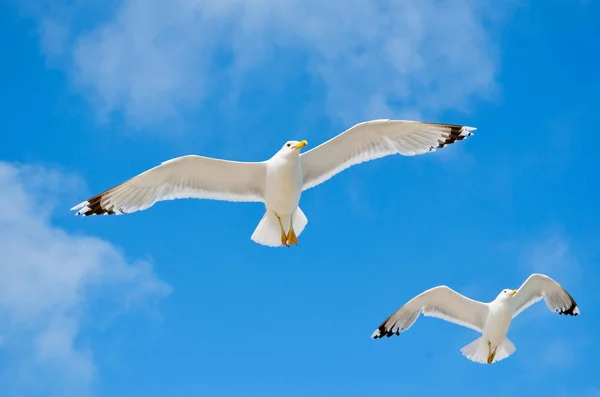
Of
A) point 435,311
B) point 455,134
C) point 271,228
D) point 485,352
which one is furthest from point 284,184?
point 485,352

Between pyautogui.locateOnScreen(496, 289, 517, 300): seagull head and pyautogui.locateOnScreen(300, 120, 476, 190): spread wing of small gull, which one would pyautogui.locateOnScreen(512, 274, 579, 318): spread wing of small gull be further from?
pyautogui.locateOnScreen(300, 120, 476, 190): spread wing of small gull

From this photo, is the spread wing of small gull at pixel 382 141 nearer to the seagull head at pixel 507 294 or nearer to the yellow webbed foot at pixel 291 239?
the yellow webbed foot at pixel 291 239

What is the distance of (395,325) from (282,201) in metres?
2.70

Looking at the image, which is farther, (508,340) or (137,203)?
(508,340)

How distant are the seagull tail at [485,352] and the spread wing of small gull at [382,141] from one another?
286 centimetres

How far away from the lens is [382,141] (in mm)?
7305

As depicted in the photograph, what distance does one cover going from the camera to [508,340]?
9.05 m

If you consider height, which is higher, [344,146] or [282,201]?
[344,146]

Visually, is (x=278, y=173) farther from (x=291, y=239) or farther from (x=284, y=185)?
(x=291, y=239)

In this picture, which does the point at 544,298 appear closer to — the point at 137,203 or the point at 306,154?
the point at 306,154

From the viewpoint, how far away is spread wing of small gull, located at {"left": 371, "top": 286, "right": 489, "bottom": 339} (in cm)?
892

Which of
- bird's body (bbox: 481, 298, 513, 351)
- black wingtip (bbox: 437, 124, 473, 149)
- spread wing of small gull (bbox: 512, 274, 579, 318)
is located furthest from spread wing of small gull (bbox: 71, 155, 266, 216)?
spread wing of small gull (bbox: 512, 274, 579, 318)

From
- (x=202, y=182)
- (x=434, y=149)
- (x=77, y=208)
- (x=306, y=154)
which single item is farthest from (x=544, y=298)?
(x=77, y=208)

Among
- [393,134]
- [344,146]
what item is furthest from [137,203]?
[393,134]
